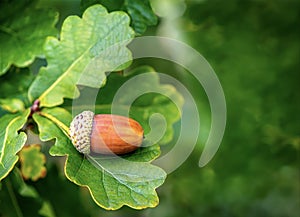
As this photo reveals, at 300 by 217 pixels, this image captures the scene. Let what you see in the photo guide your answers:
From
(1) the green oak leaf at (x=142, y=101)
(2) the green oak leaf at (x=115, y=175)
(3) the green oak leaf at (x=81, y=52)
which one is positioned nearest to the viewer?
(2) the green oak leaf at (x=115, y=175)

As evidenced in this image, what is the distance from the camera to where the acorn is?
0.84 metres

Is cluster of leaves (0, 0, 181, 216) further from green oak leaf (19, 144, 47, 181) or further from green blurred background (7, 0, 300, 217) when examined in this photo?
green blurred background (7, 0, 300, 217)

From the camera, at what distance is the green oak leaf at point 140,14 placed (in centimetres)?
99

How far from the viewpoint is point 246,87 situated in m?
1.78

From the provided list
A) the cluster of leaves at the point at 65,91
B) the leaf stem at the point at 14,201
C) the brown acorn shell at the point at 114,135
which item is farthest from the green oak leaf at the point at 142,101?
the leaf stem at the point at 14,201

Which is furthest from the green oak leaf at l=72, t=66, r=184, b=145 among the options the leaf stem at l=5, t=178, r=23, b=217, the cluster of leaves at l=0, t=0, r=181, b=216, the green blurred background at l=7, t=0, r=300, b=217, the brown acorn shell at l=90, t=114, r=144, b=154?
the green blurred background at l=7, t=0, r=300, b=217

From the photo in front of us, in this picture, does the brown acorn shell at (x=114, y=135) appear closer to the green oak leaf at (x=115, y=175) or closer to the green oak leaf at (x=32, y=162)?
the green oak leaf at (x=115, y=175)

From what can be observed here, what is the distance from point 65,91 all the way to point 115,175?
204 mm

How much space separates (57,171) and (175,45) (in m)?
0.77

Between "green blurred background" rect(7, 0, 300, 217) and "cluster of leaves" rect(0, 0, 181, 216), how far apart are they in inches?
21.5

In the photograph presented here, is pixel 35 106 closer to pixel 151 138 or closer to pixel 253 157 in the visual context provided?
pixel 151 138

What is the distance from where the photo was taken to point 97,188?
0.79 m

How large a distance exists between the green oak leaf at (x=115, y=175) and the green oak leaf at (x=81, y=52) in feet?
0.34

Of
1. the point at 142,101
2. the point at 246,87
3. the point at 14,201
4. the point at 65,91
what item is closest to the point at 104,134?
the point at 65,91
